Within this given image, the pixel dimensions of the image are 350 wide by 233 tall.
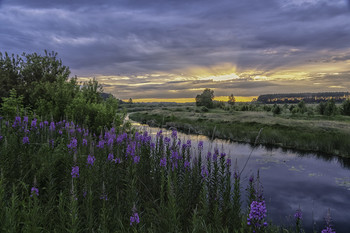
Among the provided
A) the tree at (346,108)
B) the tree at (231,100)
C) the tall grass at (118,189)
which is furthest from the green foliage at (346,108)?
the tree at (231,100)

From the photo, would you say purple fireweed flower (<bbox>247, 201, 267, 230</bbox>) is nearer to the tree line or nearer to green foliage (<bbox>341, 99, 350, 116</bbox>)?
the tree line

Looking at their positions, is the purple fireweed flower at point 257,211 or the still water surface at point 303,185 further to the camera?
the still water surface at point 303,185

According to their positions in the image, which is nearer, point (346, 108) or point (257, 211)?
point (257, 211)

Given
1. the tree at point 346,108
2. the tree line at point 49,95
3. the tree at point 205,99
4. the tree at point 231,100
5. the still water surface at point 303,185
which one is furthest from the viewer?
the tree at point 231,100

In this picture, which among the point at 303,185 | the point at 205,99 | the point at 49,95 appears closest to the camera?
the point at 303,185

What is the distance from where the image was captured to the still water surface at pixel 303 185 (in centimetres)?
837

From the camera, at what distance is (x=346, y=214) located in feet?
28.6

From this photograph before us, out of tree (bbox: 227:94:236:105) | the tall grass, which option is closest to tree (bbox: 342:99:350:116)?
the tall grass

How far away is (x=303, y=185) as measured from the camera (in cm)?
1141

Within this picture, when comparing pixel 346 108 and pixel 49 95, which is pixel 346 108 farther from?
pixel 49 95

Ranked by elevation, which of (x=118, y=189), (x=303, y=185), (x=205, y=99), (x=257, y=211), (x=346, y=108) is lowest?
(x=303, y=185)

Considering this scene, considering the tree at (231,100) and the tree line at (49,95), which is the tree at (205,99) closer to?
the tree at (231,100)

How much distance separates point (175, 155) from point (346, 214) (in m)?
7.93

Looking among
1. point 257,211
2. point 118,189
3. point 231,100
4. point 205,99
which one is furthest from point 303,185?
point 231,100
